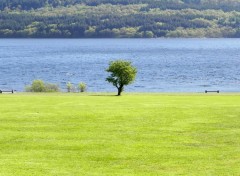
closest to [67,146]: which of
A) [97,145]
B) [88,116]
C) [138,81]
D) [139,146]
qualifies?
[97,145]

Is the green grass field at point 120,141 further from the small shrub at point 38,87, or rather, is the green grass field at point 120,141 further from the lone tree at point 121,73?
the small shrub at point 38,87

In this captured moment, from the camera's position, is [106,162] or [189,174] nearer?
[189,174]

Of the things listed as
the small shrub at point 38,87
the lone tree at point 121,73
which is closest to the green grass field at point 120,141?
the lone tree at point 121,73

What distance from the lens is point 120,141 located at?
27203mm

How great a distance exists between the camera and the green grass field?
21617 millimetres

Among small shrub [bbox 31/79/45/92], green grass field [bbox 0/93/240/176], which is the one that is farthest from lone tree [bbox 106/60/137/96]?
green grass field [bbox 0/93/240/176]

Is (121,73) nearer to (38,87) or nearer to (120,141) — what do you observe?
(38,87)

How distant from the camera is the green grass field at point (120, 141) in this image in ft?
70.9

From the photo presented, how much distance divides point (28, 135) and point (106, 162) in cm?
726

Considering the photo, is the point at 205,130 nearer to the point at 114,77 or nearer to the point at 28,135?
the point at 28,135

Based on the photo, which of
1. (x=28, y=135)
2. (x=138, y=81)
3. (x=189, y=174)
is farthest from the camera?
(x=138, y=81)

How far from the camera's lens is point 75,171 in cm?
2097

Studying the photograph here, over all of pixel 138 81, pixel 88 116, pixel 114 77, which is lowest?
pixel 138 81

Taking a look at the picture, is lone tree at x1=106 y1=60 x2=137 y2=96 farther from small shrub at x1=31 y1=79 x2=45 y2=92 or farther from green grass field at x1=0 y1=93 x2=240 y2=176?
green grass field at x1=0 y1=93 x2=240 y2=176
